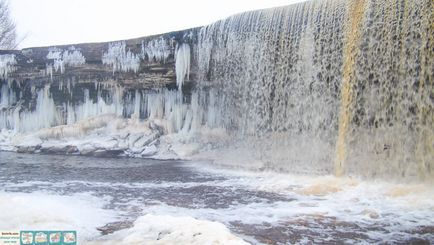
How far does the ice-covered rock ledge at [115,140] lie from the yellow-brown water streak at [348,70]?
5594 mm

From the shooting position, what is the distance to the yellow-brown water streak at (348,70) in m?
10.7

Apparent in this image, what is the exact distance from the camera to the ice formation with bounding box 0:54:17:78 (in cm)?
1986

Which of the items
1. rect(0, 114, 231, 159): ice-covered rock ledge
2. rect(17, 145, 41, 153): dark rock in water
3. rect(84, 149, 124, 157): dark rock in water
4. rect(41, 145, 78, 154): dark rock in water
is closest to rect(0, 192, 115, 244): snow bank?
rect(0, 114, 231, 159): ice-covered rock ledge

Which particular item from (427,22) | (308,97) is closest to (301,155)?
(308,97)

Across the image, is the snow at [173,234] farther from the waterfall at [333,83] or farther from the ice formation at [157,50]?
the ice formation at [157,50]

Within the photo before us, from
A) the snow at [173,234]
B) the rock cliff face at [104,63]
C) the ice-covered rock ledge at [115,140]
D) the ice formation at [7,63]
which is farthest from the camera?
the ice formation at [7,63]

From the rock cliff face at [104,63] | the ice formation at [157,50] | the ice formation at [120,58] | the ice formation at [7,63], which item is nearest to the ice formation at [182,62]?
the rock cliff face at [104,63]

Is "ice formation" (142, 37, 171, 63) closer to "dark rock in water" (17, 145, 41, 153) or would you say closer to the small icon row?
"dark rock in water" (17, 145, 41, 153)

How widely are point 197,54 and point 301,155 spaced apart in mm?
5938

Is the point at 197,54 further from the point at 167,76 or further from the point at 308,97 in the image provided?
the point at 308,97

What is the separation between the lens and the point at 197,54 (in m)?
15.9

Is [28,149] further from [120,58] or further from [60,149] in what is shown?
[120,58]

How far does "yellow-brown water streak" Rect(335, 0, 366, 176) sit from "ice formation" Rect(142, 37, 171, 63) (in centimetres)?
762

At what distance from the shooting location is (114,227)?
17.0 feet
